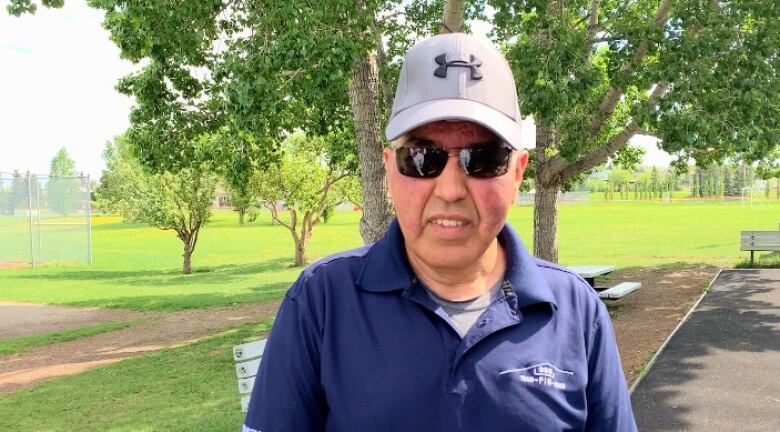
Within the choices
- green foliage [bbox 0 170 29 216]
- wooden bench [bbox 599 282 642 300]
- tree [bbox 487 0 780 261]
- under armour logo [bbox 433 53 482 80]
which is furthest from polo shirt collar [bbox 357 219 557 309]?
green foliage [bbox 0 170 29 216]

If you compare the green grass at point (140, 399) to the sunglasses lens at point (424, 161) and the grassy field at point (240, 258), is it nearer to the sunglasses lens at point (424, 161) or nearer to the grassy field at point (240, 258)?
the sunglasses lens at point (424, 161)

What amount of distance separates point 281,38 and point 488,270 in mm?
6525

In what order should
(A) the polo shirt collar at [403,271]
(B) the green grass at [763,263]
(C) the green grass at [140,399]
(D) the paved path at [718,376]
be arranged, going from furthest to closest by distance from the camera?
(B) the green grass at [763,263], (C) the green grass at [140,399], (D) the paved path at [718,376], (A) the polo shirt collar at [403,271]

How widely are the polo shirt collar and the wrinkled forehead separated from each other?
0.74 ft

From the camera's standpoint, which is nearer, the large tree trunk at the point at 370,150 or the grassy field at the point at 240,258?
the large tree trunk at the point at 370,150

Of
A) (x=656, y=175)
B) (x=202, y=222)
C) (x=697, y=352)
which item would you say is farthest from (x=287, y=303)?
(x=656, y=175)

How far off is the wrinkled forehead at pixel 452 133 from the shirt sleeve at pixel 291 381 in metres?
0.45

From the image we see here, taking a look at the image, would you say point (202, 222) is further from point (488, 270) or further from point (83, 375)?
point (488, 270)

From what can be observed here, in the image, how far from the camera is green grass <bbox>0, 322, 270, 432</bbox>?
7.75 metres

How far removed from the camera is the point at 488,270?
1.63 m

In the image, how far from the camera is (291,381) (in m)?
1.42

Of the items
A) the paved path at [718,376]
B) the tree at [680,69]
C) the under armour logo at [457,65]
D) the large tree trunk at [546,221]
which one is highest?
the tree at [680,69]

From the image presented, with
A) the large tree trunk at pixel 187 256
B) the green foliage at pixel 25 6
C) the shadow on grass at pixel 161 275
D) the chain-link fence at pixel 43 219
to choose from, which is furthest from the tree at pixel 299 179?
the green foliage at pixel 25 6

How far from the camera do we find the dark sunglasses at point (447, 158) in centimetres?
152
